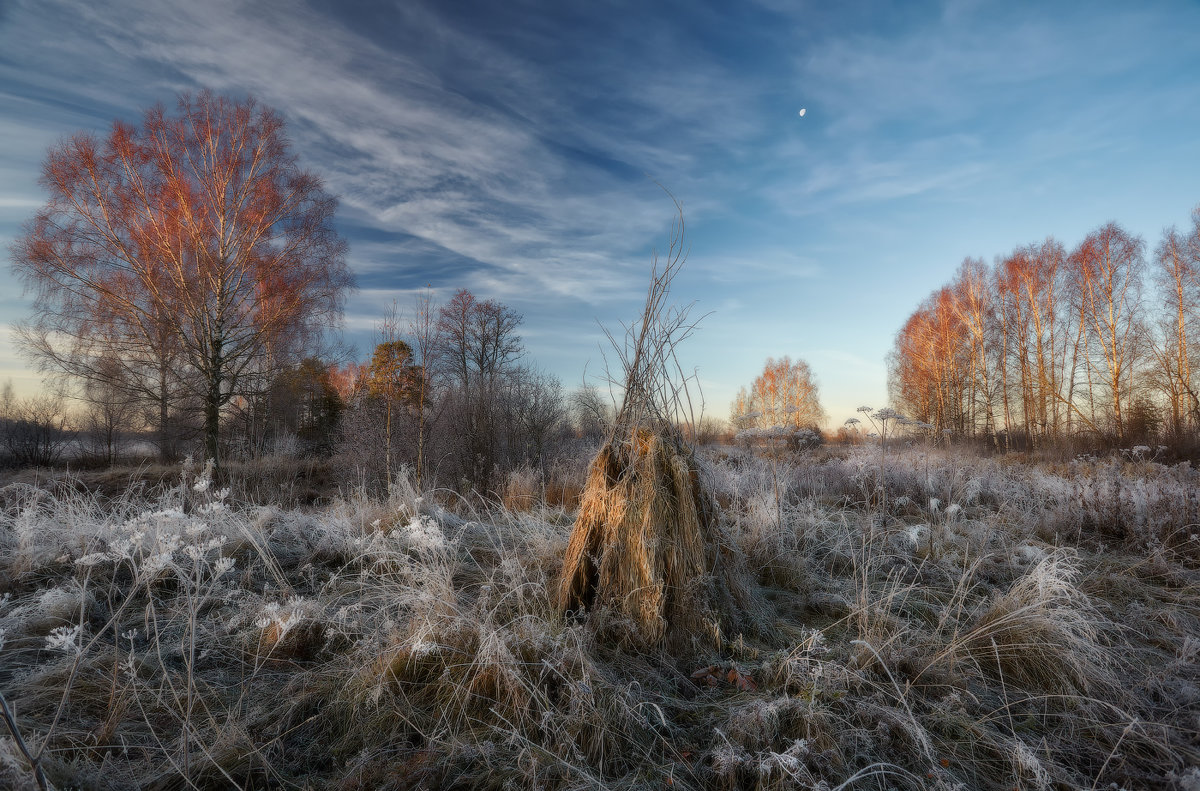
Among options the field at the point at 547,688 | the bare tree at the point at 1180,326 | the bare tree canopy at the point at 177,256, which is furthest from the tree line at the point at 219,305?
the bare tree at the point at 1180,326

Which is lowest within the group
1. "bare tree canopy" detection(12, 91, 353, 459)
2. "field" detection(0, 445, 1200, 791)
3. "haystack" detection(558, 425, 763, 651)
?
"field" detection(0, 445, 1200, 791)

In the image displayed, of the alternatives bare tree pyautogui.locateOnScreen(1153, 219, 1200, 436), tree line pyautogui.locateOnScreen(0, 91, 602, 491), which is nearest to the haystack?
tree line pyautogui.locateOnScreen(0, 91, 602, 491)

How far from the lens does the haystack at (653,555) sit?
2777 millimetres

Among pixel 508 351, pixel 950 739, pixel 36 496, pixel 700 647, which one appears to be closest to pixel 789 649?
pixel 700 647

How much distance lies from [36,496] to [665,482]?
5.94 m

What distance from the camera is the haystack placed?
9.11ft

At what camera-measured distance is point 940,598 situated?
380cm

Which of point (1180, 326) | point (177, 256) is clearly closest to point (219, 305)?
point (177, 256)

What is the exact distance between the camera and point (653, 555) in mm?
2746

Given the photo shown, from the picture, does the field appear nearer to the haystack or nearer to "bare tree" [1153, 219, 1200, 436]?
the haystack

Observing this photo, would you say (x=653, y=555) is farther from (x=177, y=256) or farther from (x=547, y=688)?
(x=177, y=256)

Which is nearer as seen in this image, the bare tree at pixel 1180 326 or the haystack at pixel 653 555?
the haystack at pixel 653 555

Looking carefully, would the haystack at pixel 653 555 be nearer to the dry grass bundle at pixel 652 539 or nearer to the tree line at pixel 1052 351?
Result: the dry grass bundle at pixel 652 539

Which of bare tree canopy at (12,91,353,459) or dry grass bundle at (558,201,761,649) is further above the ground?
bare tree canopy at (12,91,353,459)
